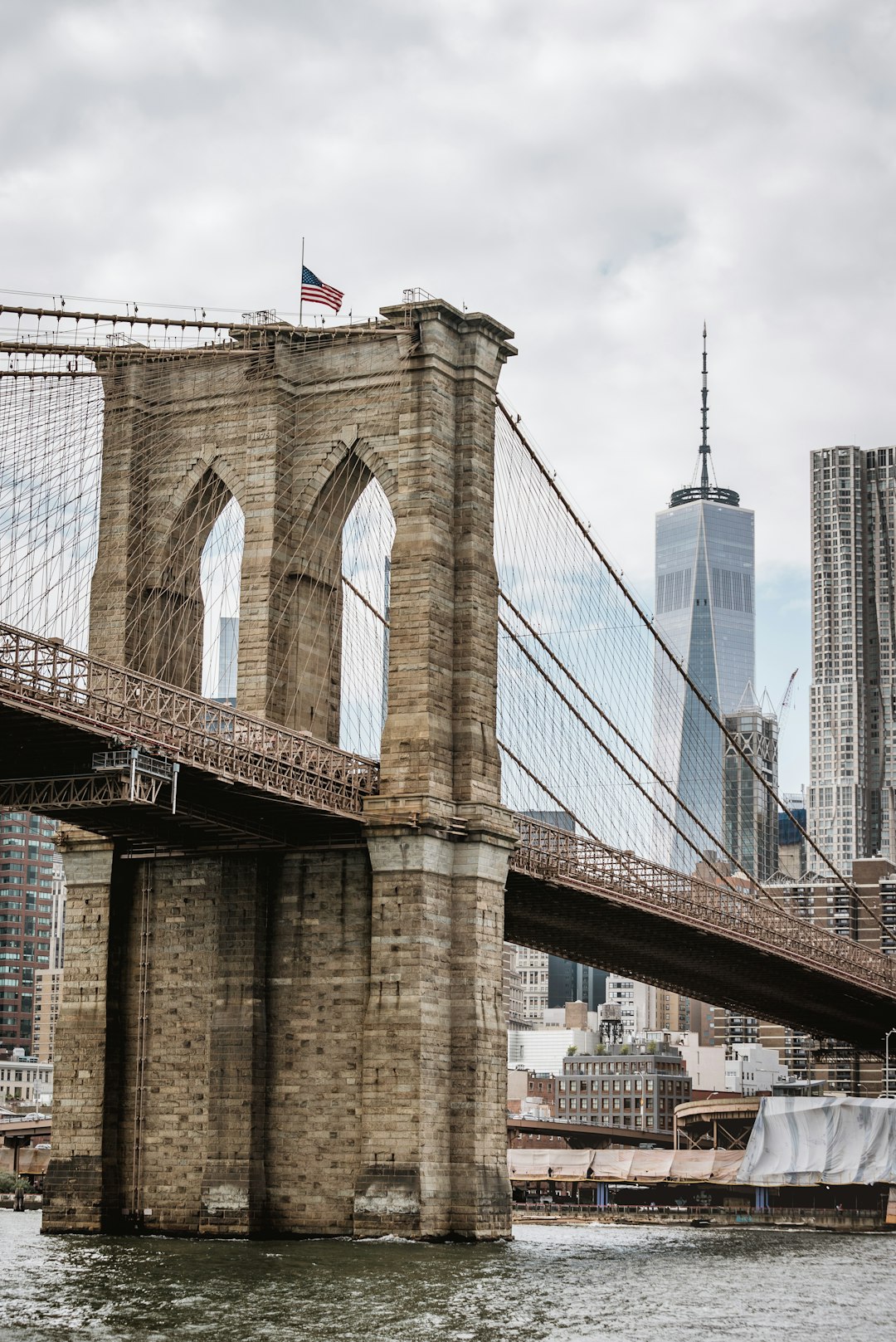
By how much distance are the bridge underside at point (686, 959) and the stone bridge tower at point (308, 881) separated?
27.0 ft

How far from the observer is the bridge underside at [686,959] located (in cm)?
6619

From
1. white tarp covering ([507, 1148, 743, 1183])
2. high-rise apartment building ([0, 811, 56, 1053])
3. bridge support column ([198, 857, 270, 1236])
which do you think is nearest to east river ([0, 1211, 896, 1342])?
bridge support column ([198, 857, 270, 1236])

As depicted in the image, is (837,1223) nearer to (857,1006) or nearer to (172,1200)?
(857,1006)

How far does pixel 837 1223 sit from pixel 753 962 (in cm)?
1470

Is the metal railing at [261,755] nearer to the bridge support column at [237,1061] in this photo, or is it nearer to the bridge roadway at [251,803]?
the bridge roadway at [251,803]

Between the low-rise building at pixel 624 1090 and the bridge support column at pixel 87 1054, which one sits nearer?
the bridge support column at pixel 87 1054

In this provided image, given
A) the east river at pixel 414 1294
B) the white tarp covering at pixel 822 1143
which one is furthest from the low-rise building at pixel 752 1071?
the east river at pixel 414 1294

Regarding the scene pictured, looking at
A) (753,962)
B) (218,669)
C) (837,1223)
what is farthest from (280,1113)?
(837,1223)

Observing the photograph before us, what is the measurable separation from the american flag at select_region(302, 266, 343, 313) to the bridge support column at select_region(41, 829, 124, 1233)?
49.4ft

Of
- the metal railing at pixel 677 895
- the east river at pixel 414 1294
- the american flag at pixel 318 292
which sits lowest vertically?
the east river at pixel 414 1294

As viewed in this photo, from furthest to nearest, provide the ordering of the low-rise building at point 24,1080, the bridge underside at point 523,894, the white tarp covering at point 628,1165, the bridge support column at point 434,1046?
the low-rise building at point 24,1080 < the white tarp covering at point 628,1165 < the bridge support column at point 434,1046 < the bridge underside at point 523,894

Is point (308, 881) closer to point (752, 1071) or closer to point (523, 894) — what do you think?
point (523, 894)

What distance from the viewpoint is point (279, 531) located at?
5538 cm

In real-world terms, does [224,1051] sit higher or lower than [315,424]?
lower
